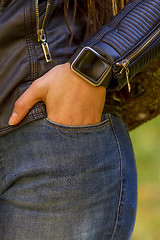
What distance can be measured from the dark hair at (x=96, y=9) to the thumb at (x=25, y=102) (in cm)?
20

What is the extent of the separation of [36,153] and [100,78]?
0.26 meters

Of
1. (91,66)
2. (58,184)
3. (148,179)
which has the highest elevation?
(91,66)

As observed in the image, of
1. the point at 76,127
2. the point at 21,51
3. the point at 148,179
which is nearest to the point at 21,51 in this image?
the point at 21,51

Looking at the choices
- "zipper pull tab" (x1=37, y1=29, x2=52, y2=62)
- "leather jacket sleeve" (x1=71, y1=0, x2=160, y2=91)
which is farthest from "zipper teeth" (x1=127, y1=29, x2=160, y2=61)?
"zipper pull tab" (x1=37, y1=29, x2=52, y2=62)

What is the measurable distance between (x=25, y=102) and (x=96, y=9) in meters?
0.34

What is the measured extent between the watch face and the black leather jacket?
0.26 feet

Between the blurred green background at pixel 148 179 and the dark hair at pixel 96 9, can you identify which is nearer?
the dark hair at pixel 96 9

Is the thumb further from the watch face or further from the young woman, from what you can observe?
the watch face

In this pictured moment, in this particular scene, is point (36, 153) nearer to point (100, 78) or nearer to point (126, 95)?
point (100, 78)

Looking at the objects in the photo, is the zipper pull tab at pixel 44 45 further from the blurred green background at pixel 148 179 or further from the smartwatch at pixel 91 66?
the blurred green background at pixel 148 179

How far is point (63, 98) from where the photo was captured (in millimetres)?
995

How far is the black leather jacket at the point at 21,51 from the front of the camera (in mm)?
1009

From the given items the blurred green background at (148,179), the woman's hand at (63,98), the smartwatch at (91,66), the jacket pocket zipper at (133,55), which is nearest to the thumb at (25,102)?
the woman's hand at (63,98)

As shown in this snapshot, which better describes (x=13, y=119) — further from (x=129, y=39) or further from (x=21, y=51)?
(x=129, y=39)
